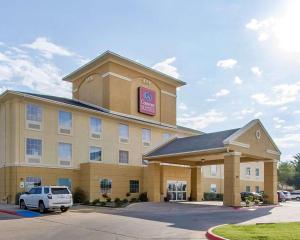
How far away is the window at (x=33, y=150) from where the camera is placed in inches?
1227

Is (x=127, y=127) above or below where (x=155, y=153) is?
above

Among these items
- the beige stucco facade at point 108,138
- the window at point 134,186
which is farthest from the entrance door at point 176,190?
the window at point 134,186

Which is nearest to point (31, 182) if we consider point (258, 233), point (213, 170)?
point (258, 233)

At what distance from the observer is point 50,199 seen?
23.3 meters

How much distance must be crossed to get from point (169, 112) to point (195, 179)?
10.7 metres

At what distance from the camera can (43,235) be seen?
13.7 metres

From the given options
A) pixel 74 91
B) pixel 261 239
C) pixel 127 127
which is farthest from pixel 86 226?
pixel 74 91

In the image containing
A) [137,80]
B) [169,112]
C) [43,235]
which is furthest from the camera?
[169,112]

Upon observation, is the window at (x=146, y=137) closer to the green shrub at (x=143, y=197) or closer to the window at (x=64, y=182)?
the green shrub at (x=143, y=197)

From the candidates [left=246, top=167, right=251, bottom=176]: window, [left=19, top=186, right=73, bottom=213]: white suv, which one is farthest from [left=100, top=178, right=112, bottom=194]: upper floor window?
[left=246, top=167, right=251, bottom=176]: window

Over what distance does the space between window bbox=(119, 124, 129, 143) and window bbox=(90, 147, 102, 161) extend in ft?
9.84

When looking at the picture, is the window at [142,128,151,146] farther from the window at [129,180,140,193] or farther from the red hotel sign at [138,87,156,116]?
the window at [129,180,140,193]

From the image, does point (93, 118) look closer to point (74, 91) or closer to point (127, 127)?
point (127, 127)

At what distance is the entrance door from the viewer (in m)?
38.7
